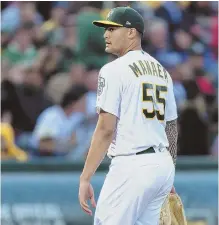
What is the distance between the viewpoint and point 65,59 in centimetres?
1011

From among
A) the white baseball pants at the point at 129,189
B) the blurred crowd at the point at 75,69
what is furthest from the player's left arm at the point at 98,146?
the blurred crowd at the point at 75,69

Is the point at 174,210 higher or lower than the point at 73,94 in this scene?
higher

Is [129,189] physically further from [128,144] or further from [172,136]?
[172,136]

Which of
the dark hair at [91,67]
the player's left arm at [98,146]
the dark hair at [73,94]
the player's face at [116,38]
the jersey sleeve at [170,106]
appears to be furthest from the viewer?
the dark hair at [91,67]

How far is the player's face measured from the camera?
4598 mm

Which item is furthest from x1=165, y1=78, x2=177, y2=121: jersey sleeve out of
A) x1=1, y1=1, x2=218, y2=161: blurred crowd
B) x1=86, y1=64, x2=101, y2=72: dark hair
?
x1=86, y1=64, x2=101, y2=72: dark hair

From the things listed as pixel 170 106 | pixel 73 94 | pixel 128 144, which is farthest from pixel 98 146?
pixel 73 94

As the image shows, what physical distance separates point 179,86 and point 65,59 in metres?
1.54

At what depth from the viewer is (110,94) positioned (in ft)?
14.4

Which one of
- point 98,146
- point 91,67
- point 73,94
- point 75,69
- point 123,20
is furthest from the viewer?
point 91,67

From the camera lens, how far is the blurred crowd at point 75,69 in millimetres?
8914

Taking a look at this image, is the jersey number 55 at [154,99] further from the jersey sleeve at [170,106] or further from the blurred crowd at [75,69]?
the blurred crowd at [75,69]

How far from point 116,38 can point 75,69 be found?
17.1ft

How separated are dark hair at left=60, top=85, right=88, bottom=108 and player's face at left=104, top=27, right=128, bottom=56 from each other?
4.77 metres
